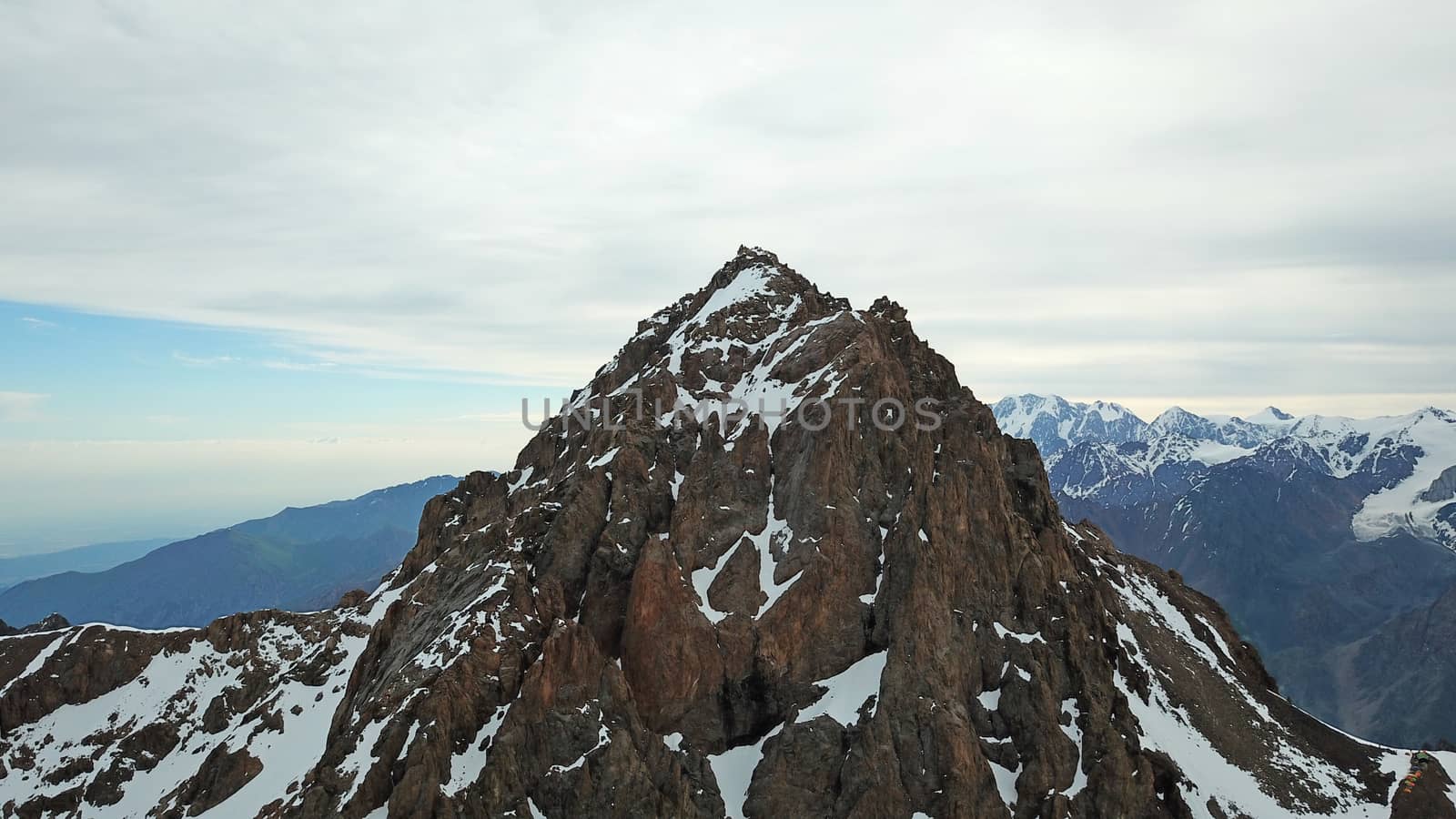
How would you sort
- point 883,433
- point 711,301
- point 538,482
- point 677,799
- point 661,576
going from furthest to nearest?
point 711,301
point 538,482
point 883,433
point 661,576
point 677,799

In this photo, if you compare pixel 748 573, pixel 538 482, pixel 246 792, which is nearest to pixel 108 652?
pixel 246 792

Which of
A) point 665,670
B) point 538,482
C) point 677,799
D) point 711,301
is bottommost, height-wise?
point 677,799

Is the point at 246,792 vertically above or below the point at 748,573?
below

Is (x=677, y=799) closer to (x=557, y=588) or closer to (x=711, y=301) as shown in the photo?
(x=557, y=588)

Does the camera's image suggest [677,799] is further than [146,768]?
No

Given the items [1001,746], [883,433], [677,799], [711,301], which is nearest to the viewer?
[677,799]

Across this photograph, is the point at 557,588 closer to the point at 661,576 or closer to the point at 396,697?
the point at 661,576

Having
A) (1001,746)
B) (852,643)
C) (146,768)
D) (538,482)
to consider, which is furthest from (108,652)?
(1001,746)
